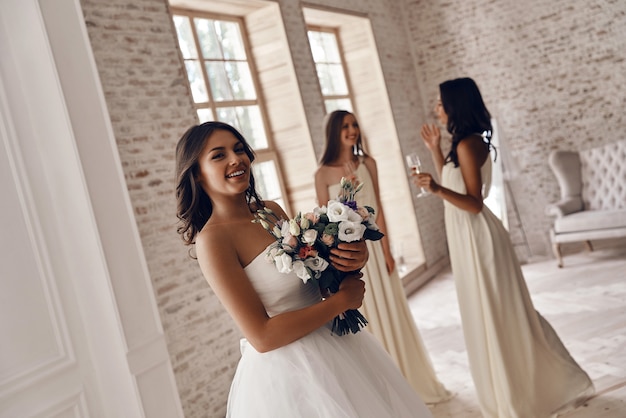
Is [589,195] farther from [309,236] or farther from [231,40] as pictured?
[309,236]

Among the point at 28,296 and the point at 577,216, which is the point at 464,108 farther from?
the point at 577,216

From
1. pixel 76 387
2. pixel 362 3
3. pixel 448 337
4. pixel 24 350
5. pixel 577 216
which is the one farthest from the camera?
pixel 362 3

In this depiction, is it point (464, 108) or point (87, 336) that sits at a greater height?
point (464, 108)

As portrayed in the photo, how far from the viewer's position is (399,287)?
4.59 m

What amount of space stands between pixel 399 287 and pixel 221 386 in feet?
5.39

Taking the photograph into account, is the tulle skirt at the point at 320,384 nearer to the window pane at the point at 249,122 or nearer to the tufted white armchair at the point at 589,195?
the window pane at the point at 249,122

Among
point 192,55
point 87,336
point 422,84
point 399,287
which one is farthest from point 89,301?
point 422,84

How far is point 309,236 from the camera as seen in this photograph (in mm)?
2062

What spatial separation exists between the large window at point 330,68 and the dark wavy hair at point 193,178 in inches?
227

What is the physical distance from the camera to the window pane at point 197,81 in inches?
234

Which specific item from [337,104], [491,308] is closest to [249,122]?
[337,104]

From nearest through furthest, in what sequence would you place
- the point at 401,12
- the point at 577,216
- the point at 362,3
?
1. the point at 577,216
2. the point at 362,3
3. the point at 401,12

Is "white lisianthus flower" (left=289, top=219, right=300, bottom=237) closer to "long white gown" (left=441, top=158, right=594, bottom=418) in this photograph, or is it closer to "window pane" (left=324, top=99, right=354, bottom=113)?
"long white gown" (left=441, top=158, right=594, bottom=418)

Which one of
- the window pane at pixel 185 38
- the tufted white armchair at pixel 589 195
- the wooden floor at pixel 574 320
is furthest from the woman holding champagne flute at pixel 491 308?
the tufted white armchair at pixel 589 195
